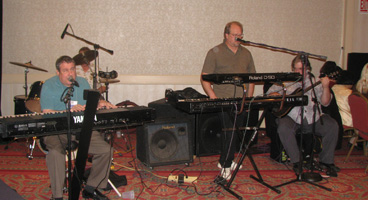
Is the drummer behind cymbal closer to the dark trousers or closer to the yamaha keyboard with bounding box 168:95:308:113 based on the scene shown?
the yamaha keyboard with bounding box 168:95:308:113

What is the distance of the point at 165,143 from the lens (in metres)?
3.85

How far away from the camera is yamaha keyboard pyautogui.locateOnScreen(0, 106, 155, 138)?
2254 mm

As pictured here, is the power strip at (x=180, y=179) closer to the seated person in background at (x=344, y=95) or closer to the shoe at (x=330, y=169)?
the shoe at (x=330, y=169)

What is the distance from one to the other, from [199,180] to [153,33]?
331 centimetres

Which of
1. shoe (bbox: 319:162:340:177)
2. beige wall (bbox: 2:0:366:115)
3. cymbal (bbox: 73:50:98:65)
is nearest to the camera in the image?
shoe (bbox: 319:162:340:177)

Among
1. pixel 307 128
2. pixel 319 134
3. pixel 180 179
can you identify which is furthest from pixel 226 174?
pixel 319 134

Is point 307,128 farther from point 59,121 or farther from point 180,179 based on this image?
point 59,121

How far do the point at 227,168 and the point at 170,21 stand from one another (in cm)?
336

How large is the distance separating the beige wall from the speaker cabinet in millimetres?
2226

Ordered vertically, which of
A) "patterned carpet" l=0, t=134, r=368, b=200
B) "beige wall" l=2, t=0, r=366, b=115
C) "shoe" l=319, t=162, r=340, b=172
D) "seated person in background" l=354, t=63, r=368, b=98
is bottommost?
"patterned carpet" l=0, t=134, r=368, b=200

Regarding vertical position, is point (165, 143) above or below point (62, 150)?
below

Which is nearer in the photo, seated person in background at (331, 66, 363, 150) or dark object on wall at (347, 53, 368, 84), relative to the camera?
seated person in background at (331, 66, 363, 150)

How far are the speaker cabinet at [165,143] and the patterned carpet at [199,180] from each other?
14 centimetres

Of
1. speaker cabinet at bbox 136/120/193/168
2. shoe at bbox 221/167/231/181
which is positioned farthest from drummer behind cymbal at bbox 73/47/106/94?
shoe at bbox 221/167/231/181
